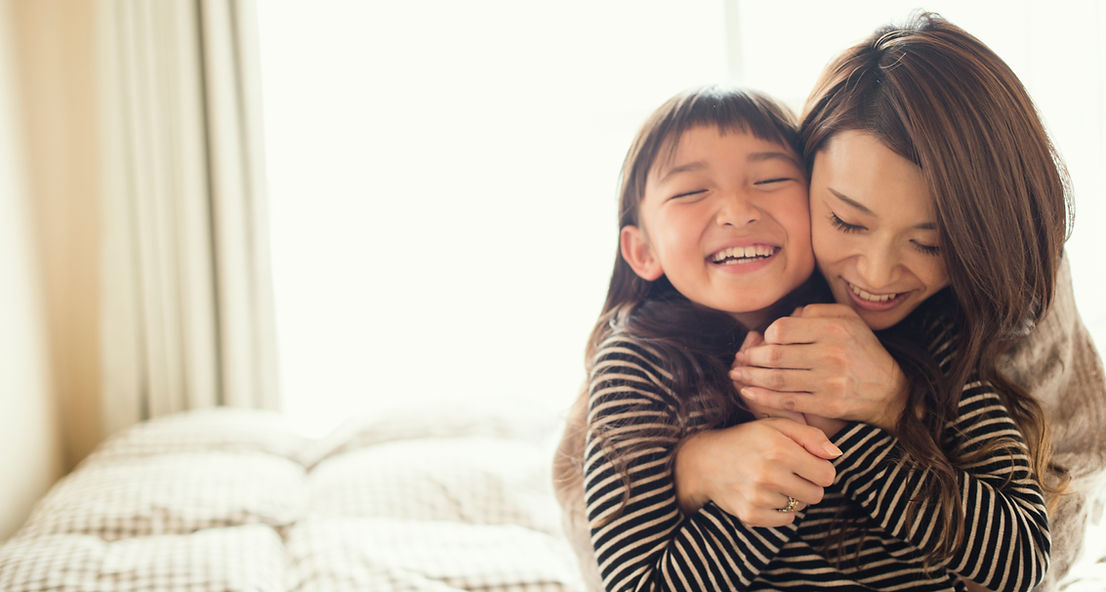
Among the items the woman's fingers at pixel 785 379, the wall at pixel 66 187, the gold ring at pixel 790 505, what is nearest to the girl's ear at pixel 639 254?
the woman's fingers at pixel 785 379

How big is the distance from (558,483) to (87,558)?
91cm

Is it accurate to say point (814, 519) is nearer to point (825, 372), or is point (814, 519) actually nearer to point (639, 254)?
point (825, 372)

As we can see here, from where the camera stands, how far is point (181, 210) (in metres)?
2.48

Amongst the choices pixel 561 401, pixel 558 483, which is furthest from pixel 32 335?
pixel 558 483

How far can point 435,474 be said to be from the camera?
5.87 ft

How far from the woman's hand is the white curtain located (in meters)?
2.12

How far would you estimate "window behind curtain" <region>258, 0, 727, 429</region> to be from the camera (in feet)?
9.23

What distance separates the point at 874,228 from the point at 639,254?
11.4 inches

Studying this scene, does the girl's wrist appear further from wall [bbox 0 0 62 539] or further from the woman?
wall [bbox 0 0 62 539]

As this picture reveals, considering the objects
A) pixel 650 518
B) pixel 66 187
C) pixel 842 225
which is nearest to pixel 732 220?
pixel 842 225

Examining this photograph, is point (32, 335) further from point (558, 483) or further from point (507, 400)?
point (558, 483)

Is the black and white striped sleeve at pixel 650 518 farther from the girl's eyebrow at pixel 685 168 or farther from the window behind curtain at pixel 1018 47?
the window behind curtain at pixel 1018 47

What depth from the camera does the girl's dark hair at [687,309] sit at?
0.88 m

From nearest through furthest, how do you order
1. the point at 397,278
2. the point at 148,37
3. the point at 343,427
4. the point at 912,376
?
the point at 912,376 < the point at 343,427 < the point at 148,37 < the point at 397,278
